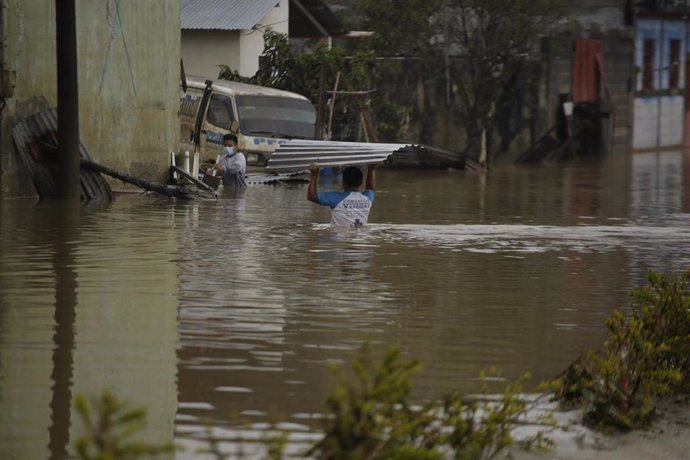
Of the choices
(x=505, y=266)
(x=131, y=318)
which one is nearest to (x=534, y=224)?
(x=505, y=266)

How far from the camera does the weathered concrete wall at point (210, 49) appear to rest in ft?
106

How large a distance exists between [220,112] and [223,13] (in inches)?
276

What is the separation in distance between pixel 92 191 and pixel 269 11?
13168 mm

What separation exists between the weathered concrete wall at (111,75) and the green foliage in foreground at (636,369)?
13159 millimetres

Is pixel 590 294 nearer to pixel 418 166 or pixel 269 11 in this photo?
pixel 418 166

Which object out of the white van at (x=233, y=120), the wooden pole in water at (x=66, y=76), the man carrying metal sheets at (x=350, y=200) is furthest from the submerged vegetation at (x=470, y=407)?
the white van at (x=233, y=120)

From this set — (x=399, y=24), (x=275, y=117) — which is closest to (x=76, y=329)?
(x=275, y=117)

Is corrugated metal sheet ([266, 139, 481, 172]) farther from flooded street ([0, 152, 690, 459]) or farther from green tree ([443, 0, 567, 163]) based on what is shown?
green tree ([443, 0, 567, 163])

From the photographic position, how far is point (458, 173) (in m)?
30.0

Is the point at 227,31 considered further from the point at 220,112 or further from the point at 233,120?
the point at 233,120

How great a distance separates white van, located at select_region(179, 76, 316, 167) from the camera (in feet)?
84.1

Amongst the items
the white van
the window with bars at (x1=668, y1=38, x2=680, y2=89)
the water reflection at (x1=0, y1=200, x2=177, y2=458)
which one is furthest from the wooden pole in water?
the window with bars at (x1=668, y1=38, x2=680, y2=89)

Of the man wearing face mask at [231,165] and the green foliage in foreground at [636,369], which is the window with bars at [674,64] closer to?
the man wearing face mask at [231,165]

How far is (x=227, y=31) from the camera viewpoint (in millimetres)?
32281
